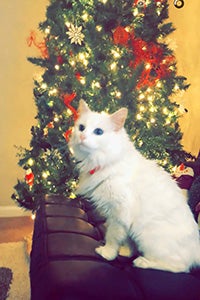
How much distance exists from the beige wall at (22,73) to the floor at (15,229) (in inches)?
8.9

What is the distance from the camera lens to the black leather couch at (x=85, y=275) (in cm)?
103

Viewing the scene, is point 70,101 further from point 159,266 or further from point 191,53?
point 191,53

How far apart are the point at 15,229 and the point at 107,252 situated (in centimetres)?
181

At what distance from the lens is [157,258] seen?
130 centimetres


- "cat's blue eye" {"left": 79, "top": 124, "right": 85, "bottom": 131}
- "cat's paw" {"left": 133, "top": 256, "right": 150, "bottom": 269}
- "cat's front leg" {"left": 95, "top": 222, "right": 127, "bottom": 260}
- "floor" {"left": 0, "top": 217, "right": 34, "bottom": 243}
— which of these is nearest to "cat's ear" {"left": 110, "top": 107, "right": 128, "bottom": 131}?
"cat's blue eye" {"left": 79, "top": 124, "right": 85, "bottom": 131}

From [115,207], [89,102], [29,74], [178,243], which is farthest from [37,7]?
[178,243]

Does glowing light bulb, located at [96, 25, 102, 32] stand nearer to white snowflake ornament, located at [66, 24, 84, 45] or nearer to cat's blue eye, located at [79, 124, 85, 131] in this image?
white snowflake ornament, located at [66, 24, 84, 45]

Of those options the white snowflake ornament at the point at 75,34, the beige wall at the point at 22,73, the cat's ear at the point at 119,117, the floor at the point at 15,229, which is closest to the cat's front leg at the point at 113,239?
the cat's ear at the point at 119,117

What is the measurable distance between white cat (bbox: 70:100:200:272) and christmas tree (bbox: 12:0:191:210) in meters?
0.74

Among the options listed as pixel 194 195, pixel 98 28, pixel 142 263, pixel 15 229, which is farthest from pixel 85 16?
pixel 15 229

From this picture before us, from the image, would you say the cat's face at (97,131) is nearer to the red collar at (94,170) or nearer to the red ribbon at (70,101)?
the red collar at (94,170)

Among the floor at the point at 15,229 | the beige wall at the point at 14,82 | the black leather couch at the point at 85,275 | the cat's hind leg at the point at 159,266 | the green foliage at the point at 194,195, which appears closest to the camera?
the black leather couch at the point at 85,275

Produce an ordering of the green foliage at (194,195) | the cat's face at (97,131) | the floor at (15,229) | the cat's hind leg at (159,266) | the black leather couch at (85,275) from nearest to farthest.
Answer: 1. the black leather couch at (85,275)
2. the cat's hind leg at (159,266)
3. the cat's face at (97,131)
4. the green foliage at (194,195)
5. the floor at (15,229)

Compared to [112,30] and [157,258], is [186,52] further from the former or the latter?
[157,258]
